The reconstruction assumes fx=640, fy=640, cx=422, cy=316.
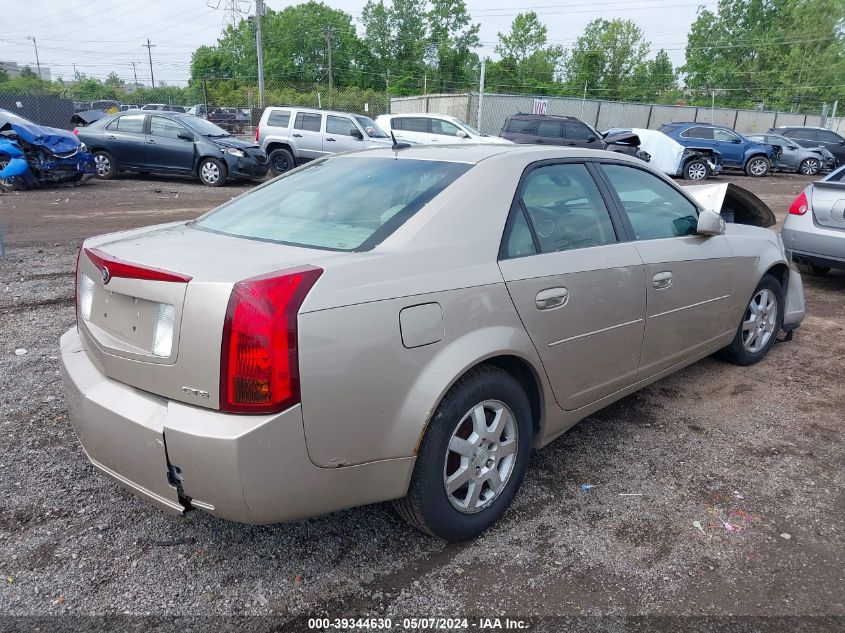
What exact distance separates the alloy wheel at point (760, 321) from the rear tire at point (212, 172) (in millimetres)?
12445

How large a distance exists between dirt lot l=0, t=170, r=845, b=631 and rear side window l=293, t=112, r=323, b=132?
45.4 feet

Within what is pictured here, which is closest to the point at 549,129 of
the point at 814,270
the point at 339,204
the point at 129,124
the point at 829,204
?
the point at 129,124

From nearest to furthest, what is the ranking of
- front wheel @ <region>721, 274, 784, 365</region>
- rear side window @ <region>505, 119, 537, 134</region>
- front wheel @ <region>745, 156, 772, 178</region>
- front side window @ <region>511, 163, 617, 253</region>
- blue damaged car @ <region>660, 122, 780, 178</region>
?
front side window @ <region>511, 163, 617, 253</region>, front wheel @ <region>721, 274, 784, 365</region>, rear side window @ <region>505, 119, 537, 134</region>, blue damaged car @ <region>660, 122, 780, 178</region>, front wheel @ <region>745, 156, 772, 178</region>

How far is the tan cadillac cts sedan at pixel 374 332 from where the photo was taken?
6.66 ft

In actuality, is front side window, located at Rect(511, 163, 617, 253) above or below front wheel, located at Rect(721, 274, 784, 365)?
above

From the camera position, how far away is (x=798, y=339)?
5477 millimetres

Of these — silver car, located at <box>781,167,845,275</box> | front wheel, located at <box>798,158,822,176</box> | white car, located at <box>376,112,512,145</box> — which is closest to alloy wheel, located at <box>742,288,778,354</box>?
silver car, located at <box>781,167,845,275</box>

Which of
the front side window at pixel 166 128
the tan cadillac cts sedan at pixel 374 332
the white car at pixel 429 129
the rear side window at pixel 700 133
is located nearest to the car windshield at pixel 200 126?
the front side window at pixel 166 128

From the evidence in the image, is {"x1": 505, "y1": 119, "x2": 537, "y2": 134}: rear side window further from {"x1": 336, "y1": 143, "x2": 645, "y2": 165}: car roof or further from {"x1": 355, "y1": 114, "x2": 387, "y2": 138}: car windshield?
{"x1": 336, "y1": 143, "x2": 645, "y2": 165}: car roof

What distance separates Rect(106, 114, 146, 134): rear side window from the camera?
14488mm

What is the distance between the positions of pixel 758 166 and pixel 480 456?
25.4 meters

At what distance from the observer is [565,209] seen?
122 inches

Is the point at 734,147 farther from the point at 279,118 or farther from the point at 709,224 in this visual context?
the point at 709,224

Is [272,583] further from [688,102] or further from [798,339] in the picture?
[688,102]
